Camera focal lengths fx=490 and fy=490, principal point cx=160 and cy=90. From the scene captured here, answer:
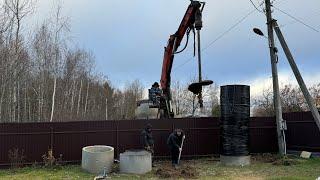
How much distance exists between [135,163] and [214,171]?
3.01 meters

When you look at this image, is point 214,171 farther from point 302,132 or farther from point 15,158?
point 15,158

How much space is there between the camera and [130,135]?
21.8 metres

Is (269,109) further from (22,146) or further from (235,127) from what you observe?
(22,146)

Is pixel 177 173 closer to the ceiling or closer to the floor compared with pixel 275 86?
closer to the floor

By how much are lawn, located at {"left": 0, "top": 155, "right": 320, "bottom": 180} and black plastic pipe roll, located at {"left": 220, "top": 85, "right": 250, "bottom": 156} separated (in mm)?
825

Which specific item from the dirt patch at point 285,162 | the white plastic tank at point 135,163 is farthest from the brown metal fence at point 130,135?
the white plastic tank at point 135,163

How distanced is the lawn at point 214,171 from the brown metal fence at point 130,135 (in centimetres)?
105

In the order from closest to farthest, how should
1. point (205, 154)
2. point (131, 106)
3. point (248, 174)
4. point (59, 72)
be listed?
point (248, 174) < point (205, 154) < point (59, 72) < point (131, 106)

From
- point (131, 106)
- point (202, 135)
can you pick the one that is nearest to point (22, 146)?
point (202, 135)

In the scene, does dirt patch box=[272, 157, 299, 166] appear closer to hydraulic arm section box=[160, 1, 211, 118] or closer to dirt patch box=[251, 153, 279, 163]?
dirt patch box=[251, 153, 279, 163]

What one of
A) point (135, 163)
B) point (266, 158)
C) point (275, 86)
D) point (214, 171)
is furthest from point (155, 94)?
point (214, 171)

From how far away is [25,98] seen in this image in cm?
4584

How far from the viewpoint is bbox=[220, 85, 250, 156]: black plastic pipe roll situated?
798 inches

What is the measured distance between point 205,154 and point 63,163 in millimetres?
6468
